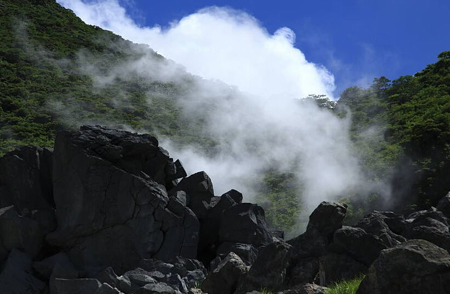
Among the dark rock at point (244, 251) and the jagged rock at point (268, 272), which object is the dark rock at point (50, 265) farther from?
the jagged rock at point (268, 272)

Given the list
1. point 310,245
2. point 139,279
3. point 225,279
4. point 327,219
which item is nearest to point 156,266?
point 139,279

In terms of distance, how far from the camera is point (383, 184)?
116 ft

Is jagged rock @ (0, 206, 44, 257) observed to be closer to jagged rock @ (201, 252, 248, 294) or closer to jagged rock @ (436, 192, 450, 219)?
jagged rock @ (201, 252, 248, 294)

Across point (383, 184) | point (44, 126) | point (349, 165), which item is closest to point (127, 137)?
point (383, 184)

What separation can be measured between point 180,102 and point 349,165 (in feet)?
111

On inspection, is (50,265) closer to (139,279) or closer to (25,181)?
(25,181)

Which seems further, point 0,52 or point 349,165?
point 0,52

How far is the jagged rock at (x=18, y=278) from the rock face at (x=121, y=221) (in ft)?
0.13

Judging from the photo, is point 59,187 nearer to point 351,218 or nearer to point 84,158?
point 84,158

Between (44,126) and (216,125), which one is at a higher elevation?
(216,125)

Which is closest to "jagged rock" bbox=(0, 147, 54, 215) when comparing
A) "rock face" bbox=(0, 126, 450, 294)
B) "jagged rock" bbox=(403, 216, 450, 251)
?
"rock face" bbox=(0, 126, 450, 294)

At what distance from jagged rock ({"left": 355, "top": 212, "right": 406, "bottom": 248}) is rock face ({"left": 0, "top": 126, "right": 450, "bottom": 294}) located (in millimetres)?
55

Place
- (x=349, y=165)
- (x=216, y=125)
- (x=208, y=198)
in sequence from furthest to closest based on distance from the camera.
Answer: (x=216, y=125) < (x=349, y=165) < (x=208, y=198)

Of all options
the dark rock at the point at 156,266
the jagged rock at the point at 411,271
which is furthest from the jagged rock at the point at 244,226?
the jagged rock at the point at 411,271
